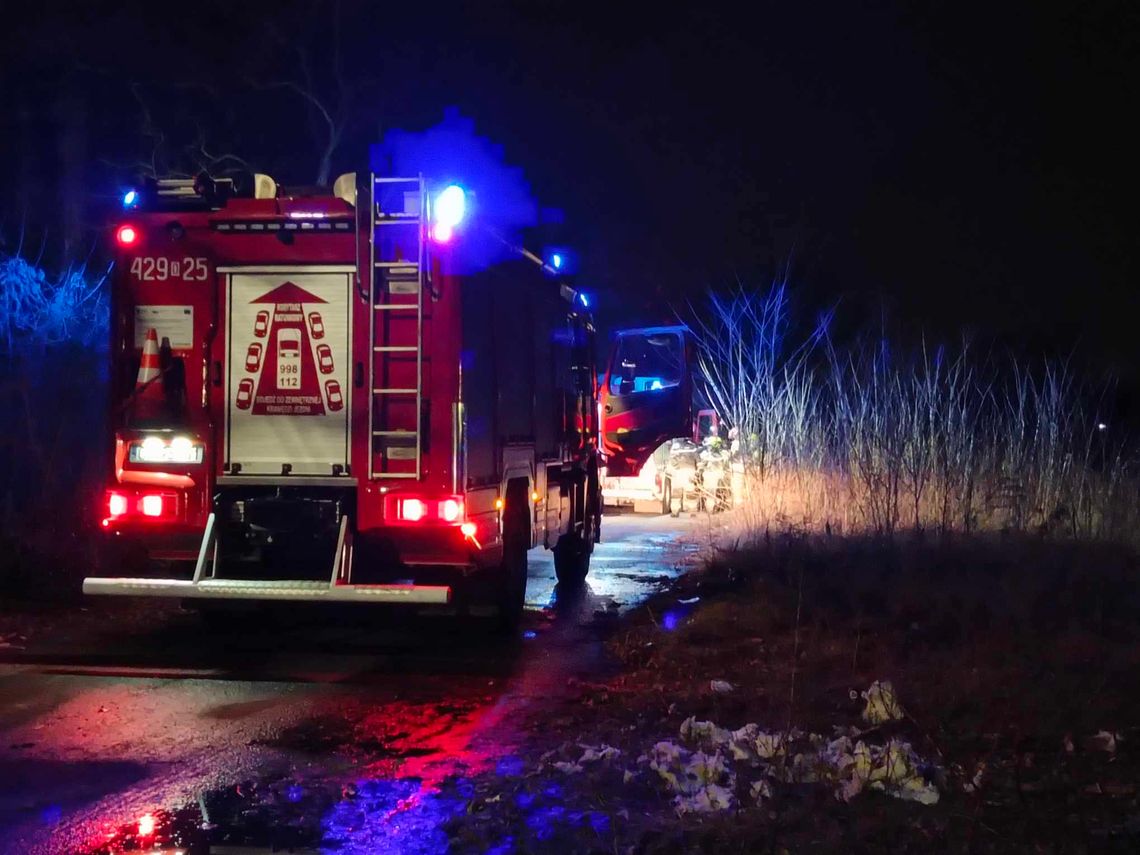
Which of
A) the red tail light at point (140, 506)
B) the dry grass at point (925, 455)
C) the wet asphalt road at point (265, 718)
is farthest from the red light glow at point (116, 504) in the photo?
the dry grass at point (925, 455)

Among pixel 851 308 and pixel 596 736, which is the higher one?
pixel 851 308

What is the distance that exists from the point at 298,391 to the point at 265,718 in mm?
2546

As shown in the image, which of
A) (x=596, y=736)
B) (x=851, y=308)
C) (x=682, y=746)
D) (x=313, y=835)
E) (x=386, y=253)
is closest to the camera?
(x=313, y=835)

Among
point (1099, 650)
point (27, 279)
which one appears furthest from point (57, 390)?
point (1099, 650)

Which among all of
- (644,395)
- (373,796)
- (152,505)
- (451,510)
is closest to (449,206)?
(451,510)

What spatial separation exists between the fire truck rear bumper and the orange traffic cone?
1.21 m

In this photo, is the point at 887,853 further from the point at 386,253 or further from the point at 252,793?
the point at 386,253

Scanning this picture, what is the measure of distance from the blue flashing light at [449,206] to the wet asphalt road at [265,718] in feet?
10.3

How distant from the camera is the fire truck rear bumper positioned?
7.62 metres

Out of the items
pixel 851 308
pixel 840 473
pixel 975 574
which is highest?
pixel 851 308

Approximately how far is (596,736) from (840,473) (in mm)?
9071

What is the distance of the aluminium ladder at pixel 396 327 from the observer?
7.87 m

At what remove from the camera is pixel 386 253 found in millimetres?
8023

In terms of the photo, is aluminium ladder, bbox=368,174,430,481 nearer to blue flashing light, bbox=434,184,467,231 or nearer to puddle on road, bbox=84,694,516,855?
blue flashing light, bbox=434,184,467,231
